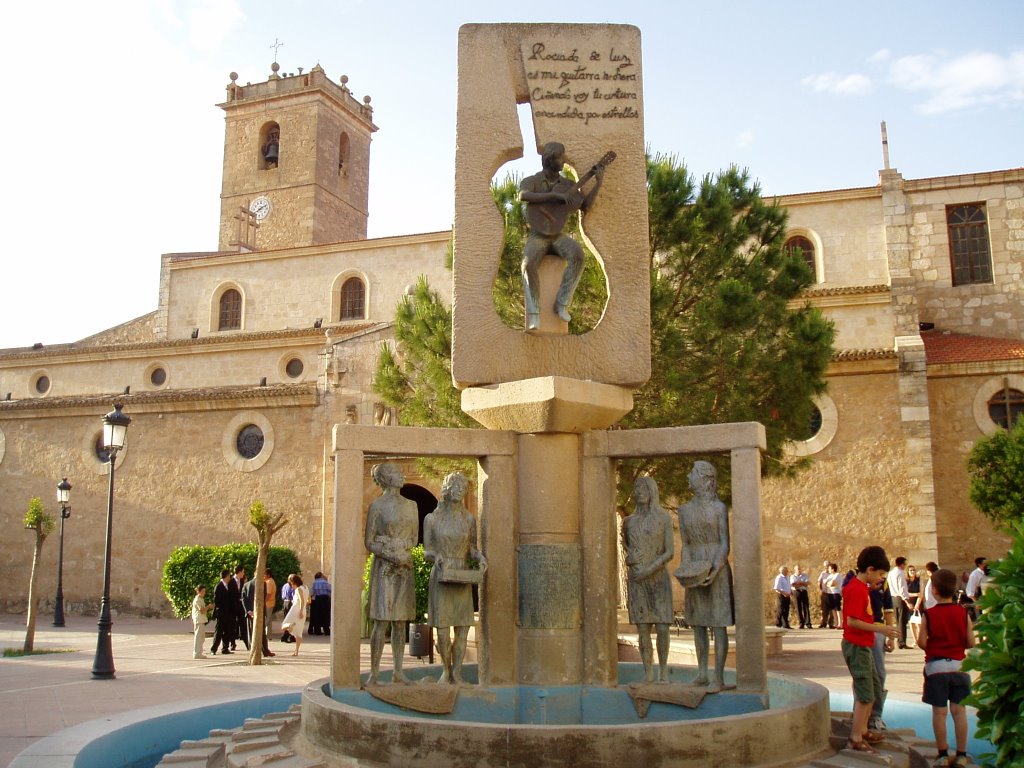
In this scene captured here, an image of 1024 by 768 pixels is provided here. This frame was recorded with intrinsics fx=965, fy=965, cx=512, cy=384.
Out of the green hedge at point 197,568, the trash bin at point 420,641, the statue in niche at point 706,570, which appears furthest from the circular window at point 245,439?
the statue in niche at point 706,570

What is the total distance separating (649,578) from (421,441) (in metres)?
1.74

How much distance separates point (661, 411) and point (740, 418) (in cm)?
Answer: 112

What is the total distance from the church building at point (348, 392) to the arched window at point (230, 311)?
0.24 ft

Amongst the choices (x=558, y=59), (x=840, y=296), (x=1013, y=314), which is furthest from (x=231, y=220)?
(x=558, y=59)

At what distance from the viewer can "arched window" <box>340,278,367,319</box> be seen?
30.6 m

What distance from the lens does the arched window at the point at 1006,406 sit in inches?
819

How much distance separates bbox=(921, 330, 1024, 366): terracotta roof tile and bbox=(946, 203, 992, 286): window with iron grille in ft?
5.75

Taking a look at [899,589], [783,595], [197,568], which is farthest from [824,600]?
[197,568]

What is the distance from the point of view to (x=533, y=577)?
6.41m

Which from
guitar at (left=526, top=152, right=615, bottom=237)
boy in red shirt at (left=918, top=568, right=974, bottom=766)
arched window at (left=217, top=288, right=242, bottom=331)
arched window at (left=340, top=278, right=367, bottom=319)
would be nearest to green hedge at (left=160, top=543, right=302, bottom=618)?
arched window at (left=340, top=278, right=367, bottom=319)

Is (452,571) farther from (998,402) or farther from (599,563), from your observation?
(998,402)

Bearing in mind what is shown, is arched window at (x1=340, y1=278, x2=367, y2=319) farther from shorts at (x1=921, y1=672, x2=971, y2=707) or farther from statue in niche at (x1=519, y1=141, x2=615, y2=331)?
shorts at (x1=921, y1=672, x2=971, y2=707)

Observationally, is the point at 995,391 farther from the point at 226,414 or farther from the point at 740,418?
the point at 226,414

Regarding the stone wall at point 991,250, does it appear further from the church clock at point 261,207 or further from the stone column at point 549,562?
the church clock at point 261,207
